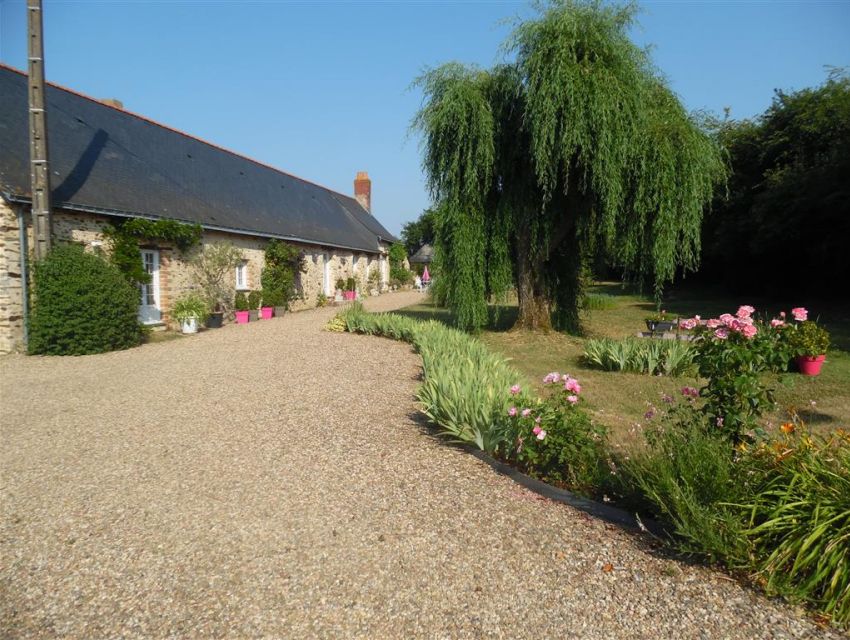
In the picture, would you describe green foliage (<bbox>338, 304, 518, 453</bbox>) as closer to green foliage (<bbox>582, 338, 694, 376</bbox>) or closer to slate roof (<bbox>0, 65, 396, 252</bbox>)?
green foliage (<bbox>582, 338, 694, 376</bbox>)

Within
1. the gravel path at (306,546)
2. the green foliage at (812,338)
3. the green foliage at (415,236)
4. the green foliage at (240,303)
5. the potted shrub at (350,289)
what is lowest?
the gravel path at (306,546)

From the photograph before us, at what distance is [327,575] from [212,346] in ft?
29.3

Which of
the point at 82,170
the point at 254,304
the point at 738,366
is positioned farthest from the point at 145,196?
the point at 738,366

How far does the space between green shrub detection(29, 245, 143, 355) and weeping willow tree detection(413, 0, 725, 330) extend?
6498 mm

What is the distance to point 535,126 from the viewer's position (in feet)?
30.0

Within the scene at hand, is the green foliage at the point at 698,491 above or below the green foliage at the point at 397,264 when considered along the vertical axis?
below

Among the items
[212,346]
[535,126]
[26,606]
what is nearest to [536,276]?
[535,126]

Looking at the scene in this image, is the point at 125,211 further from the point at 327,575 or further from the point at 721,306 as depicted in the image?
the point at 721,306

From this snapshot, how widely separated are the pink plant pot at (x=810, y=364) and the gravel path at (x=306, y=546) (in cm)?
598

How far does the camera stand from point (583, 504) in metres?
3.21

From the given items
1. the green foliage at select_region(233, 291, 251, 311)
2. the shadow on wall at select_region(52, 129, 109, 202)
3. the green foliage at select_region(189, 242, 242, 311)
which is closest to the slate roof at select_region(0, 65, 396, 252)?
the shadow on wall at select_region(52, 129, 109, 202)

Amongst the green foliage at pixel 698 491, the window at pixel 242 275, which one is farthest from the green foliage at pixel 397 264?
the green foliage at pixel 698 491

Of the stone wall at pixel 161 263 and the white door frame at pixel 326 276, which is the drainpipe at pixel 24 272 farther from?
the white door frame at pixel 326 276

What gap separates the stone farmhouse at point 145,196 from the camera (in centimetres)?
978
